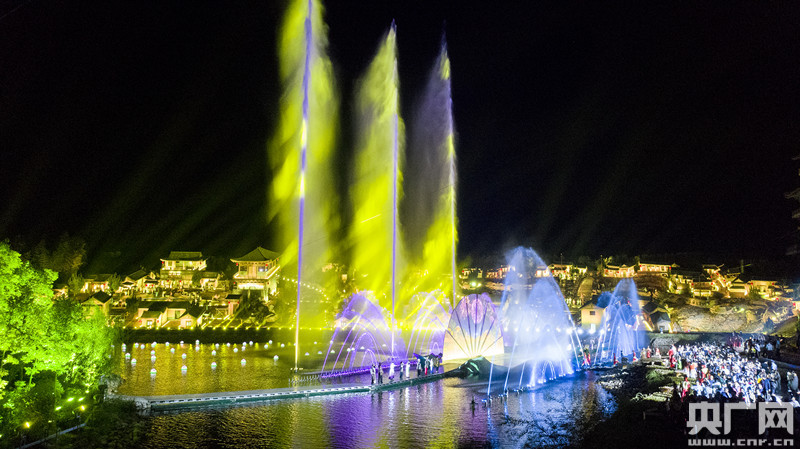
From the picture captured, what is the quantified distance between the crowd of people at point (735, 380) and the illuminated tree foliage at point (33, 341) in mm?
27597

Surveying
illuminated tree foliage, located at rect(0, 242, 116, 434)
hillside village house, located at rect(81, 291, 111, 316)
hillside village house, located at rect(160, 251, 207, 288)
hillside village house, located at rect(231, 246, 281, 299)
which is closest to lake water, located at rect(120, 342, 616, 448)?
illuminated tree foliage, located at rect(0, 242, 116, 434)

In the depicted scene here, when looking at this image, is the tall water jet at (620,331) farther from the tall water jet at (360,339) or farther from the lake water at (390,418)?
the lake water at (390,418)

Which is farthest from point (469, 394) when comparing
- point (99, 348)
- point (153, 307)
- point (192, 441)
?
point (153, 307)

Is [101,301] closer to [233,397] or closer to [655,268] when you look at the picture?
[233,397]

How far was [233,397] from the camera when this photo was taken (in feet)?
87.6

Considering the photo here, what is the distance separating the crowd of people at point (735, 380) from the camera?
21.8 metres

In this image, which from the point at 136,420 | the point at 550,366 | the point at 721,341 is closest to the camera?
the point at 136,420

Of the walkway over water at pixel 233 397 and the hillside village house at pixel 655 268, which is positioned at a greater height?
the hillside village house at pixel 655 268

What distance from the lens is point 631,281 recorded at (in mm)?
106875

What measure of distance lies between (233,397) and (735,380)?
2758 cm

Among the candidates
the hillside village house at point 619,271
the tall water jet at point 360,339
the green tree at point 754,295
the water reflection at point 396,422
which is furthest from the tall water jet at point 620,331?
the hillside village house at point 619,271

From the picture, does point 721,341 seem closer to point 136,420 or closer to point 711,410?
point 711,410

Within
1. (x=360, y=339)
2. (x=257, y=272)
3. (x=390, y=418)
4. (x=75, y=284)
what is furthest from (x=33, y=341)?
(x=257, y=272)

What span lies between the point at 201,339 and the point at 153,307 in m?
15.8
